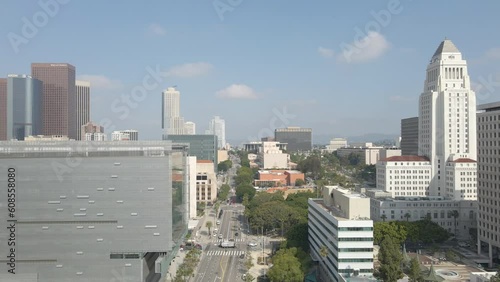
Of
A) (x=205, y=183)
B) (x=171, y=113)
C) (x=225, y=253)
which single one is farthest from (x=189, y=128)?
(x=225, y=253)

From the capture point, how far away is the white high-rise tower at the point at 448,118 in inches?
1800

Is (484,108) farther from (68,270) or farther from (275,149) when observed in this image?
(275,149)

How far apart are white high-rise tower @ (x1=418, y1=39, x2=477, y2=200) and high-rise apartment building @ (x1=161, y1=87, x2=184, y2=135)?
3923 inches

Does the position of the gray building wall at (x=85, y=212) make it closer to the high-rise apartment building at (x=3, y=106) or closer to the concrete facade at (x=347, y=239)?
the concrete facade at (x=347, y=239)

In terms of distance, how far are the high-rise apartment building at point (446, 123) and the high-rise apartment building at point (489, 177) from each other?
12.2 m

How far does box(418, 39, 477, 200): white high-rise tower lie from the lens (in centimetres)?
4572

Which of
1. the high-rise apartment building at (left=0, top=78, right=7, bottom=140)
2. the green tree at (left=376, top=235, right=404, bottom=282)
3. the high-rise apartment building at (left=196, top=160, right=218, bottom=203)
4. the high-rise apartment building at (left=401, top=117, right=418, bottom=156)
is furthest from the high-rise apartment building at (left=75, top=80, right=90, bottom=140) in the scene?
the green tree at (left=376, top=235, right=404, bottom=282)

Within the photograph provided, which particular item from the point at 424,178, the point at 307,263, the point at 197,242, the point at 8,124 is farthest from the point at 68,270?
the point at 8,124

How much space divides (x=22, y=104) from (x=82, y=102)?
28.0 metres

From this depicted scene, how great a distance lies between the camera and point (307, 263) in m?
28.6

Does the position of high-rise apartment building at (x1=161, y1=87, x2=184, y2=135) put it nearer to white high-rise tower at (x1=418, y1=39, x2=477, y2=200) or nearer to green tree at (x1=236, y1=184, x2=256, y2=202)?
green tree at (x1=236, y1=184, x2=256, y2=202)

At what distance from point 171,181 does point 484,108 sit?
23489mm

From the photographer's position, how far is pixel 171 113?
14788 cm

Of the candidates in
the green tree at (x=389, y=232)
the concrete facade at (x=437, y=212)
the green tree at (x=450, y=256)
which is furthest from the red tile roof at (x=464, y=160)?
the green tree at (x=450, y=256)
